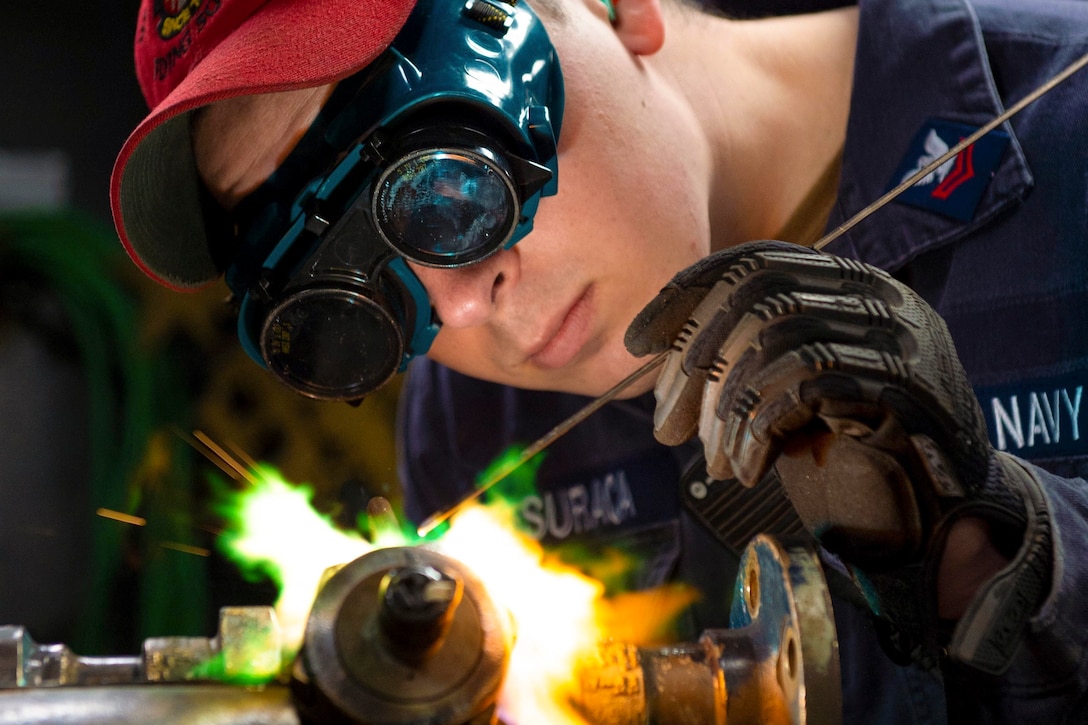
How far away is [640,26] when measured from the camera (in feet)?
5.58

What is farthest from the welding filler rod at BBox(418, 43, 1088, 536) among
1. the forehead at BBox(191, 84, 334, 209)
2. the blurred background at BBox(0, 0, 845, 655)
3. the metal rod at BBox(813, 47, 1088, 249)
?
the blurred background at BBox(0, 0, 845, 655)

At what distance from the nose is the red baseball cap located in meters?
0.34

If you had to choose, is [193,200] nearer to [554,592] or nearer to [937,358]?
[554,592]

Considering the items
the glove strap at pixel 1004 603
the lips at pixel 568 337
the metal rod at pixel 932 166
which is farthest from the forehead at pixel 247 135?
the glove strap at pixel 1004 603

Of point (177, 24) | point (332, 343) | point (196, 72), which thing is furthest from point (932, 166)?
point (177, 24)

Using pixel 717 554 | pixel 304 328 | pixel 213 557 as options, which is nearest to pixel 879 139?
pixel 717 554

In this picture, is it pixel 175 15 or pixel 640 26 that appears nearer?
pixel 175 15

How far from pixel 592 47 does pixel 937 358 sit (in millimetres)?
791

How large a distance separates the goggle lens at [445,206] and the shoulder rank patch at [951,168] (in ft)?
2.91

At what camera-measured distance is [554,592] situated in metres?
1.69

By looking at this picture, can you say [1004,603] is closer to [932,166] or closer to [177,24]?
[932,166]

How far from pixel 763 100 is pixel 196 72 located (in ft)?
3.52

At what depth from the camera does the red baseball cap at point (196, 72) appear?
4.25 feet

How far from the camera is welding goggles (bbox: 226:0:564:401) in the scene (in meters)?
1.30
